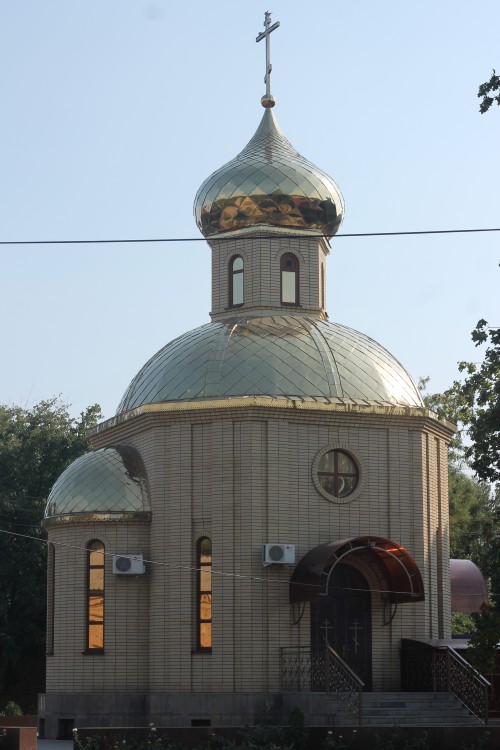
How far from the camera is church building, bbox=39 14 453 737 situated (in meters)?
23.9

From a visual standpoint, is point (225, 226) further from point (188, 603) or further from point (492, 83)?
point (492, 83)

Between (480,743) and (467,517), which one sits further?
(467,517)

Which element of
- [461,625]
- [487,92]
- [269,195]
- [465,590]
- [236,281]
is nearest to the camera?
[487,92]

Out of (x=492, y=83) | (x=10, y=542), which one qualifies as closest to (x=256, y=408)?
(x=492, y=83)

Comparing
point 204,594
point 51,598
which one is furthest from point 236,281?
point 51,598

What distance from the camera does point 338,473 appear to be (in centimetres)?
2505

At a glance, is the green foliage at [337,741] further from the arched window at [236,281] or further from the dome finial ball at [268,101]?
the dome finial ball at [268,101]

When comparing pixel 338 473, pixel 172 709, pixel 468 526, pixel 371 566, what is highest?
pixel 468 526

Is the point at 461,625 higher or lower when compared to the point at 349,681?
higher

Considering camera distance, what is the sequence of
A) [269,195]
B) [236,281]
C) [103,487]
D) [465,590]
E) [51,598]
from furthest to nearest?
1. [465,590]
2. [236,281]
3. [269,195]
4. [51,598]
5. [103,487]

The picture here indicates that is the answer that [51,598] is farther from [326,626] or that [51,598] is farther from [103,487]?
[326,626]

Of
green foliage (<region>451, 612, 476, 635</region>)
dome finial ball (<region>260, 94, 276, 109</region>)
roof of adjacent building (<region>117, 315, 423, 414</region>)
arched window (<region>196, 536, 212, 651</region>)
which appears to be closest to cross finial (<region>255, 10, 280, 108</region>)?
dome finial ball (<region>260, 94, 276, 109</region>)

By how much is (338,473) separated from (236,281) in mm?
5389

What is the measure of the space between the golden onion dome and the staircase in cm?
982
